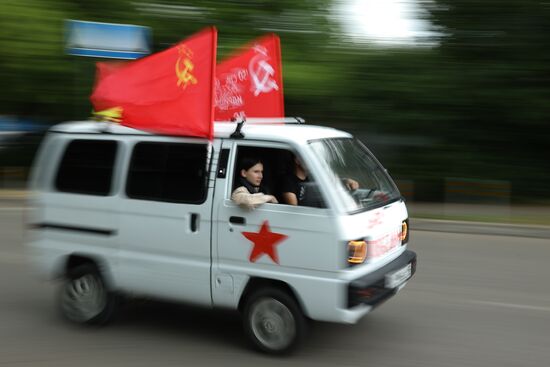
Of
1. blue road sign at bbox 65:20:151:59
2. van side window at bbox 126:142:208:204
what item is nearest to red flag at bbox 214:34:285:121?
van side window at bbox 126:142:208:204

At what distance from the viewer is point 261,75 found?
20.8 ft

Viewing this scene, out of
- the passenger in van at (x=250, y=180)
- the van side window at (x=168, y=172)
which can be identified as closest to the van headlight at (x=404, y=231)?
the passenger in van at (x=250, y=180)

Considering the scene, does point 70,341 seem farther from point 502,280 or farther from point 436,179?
point 436,179

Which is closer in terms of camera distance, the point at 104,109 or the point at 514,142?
the point at 104,109

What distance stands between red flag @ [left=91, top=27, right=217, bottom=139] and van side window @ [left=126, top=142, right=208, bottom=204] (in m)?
0.17

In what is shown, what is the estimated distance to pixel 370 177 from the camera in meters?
5.43

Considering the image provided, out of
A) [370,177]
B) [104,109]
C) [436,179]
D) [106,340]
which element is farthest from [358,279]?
[436,179]

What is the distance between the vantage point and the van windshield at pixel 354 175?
15.9 ft

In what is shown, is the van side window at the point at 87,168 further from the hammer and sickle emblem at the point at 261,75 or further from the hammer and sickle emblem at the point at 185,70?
the hammer and sickle emblem at the point at 261,75

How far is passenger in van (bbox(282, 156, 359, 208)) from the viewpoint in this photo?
4754mm

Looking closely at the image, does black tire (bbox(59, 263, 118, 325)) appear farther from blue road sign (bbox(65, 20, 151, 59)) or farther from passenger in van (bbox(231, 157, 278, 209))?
blue road sign (bbox(65, 20, 151, 59))

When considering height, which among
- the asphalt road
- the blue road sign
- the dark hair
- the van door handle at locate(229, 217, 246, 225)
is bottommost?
the asphalt road

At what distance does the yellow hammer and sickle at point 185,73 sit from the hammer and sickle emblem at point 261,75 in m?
1.28

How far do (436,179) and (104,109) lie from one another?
10848mm
